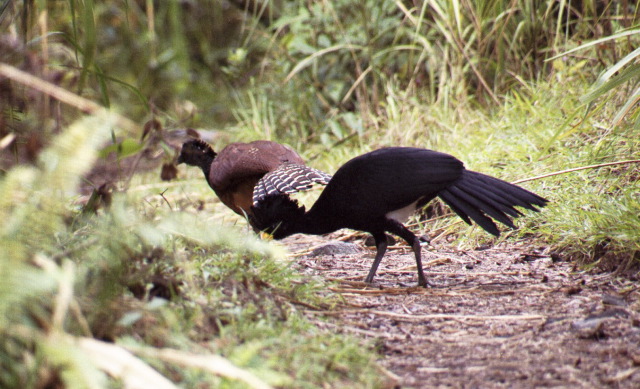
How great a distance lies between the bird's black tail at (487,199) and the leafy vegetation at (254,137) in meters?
0.32

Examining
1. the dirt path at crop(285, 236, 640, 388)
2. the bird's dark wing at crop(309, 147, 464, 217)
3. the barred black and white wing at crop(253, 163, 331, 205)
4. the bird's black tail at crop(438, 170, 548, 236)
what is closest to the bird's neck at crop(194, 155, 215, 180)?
the barred black and white wing at crop(253, 163, 331, 205)

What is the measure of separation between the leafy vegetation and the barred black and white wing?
0.41 m

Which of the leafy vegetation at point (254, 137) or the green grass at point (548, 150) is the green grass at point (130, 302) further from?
the green grass at point (548, 150)

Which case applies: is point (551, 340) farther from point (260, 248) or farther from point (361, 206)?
point (361, 206)

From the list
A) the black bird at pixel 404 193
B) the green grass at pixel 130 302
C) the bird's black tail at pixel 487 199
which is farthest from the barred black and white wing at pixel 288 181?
the green grass at pixel 130 302

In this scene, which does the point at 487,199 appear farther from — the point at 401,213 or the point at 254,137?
the point at 254,137

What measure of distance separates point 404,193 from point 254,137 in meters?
3.72

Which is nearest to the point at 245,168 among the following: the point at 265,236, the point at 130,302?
the point at 265,236

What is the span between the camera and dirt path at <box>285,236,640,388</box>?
2029 millimetres

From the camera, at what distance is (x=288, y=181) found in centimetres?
397

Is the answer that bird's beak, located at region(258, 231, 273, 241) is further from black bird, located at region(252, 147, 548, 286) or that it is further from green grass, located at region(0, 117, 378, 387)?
green grass, located at region(0, 117, 378, 387)

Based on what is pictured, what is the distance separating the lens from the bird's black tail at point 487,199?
3.39 m

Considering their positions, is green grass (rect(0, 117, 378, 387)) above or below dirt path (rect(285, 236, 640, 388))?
above

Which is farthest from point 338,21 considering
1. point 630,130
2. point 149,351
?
point 149,351
